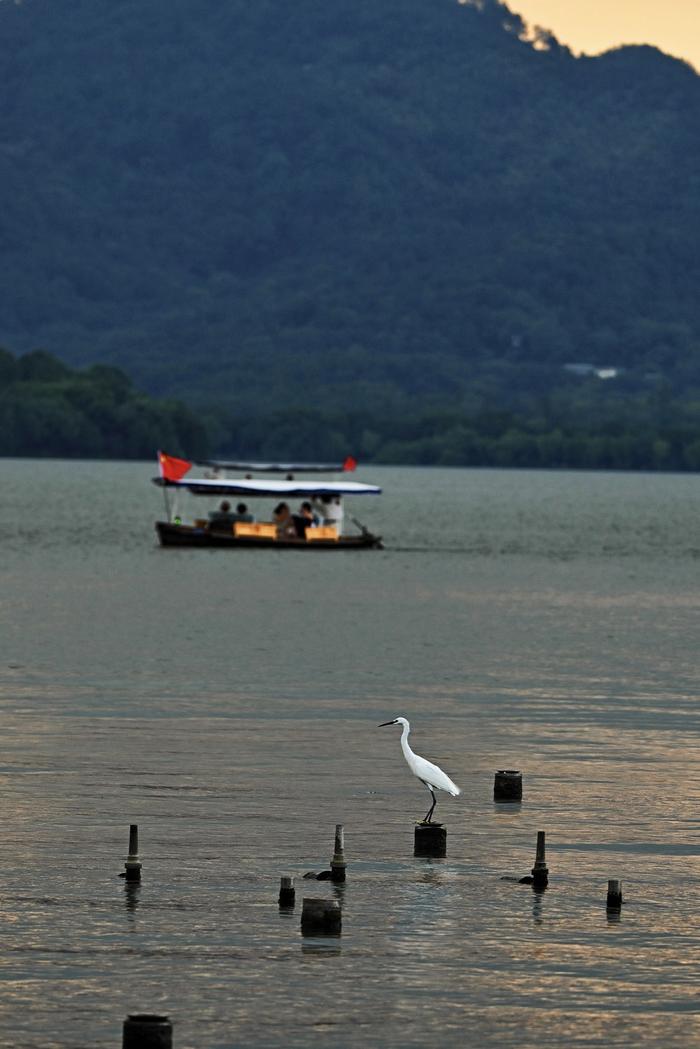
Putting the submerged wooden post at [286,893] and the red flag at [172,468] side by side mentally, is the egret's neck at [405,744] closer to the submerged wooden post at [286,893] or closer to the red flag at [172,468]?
the submerged wooden post at [286,893]

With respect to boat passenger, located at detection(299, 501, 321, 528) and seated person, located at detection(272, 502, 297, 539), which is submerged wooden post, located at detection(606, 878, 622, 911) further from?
boat passenger, located at detection(299, 501, 321, 528)

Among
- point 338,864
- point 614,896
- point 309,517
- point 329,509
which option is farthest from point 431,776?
point 329,509

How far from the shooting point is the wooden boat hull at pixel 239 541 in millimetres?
128250

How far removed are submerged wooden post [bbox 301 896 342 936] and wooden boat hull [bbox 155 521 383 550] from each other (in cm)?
9882

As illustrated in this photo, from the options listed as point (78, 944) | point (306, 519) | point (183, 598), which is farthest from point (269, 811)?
point (306, 519)

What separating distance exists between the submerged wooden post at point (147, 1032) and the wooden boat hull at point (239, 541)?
10426cm

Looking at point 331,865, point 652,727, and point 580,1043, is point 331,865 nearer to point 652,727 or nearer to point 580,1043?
point 580,1043

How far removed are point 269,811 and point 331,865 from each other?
5.93m

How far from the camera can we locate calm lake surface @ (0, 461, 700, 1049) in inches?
968

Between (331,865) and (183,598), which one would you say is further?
(183,598)

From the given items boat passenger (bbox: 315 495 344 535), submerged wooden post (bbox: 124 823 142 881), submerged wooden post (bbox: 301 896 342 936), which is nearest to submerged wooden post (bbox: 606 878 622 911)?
submerged wooden post (bbox: 301 896 342 936)

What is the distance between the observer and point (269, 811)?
3575 cm

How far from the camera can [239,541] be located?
424 ft

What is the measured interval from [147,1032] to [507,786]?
16.0 metres
